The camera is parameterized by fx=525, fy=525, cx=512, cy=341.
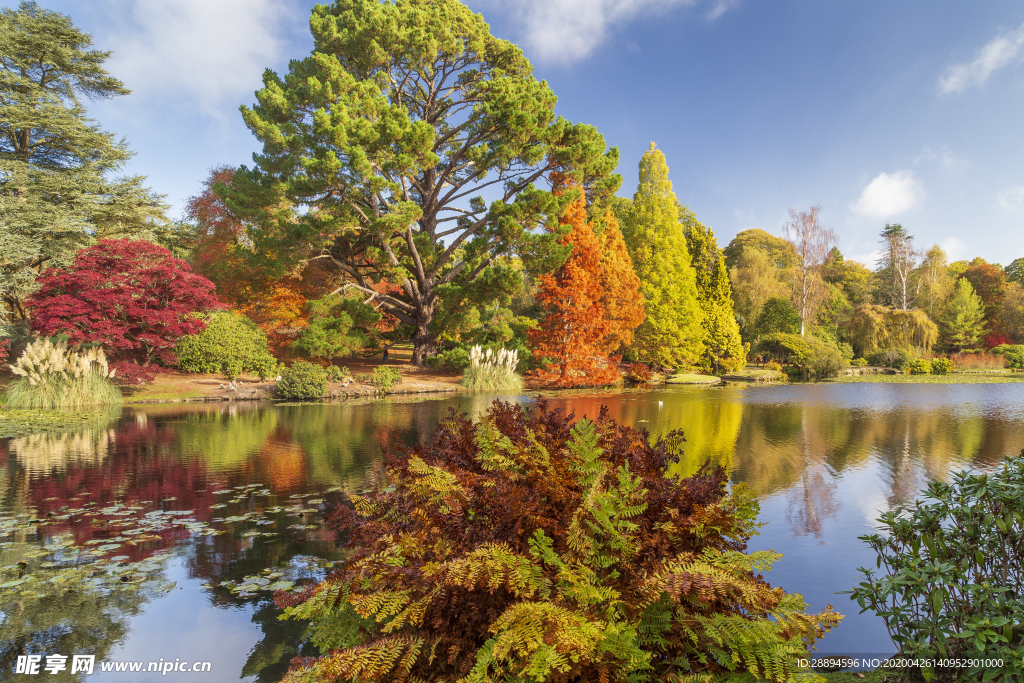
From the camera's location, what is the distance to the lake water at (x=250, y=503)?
2727 mm

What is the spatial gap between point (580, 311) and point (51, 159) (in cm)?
2006

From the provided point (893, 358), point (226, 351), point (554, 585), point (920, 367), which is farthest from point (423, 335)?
point (920, 367)

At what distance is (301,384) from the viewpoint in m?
13.3

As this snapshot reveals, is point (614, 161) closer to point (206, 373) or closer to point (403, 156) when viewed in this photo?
point (403, 156)

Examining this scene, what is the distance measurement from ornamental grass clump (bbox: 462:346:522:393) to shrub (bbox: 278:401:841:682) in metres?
12.9

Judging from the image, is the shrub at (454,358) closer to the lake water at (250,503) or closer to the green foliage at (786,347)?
the lake water at (250,503)

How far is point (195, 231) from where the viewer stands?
22406 millimetres

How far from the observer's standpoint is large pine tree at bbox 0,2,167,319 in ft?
54.4

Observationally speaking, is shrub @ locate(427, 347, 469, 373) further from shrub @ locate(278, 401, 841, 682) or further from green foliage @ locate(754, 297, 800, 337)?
green foliage @ locate(754, 297, 800, 337)

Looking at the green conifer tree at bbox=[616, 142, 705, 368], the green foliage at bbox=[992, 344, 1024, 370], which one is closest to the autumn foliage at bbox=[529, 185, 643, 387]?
the green conifer tree at bbox=[616, 142, 705, 368]

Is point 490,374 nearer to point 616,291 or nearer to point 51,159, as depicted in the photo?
point 616,291

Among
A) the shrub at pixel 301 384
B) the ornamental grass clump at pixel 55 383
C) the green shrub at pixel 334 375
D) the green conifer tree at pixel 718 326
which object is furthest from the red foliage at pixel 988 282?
the ornamental grass clump at pixel 55 383

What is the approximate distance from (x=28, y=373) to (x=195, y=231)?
13627 millimetres

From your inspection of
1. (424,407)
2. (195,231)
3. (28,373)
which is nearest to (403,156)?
(424,407)
